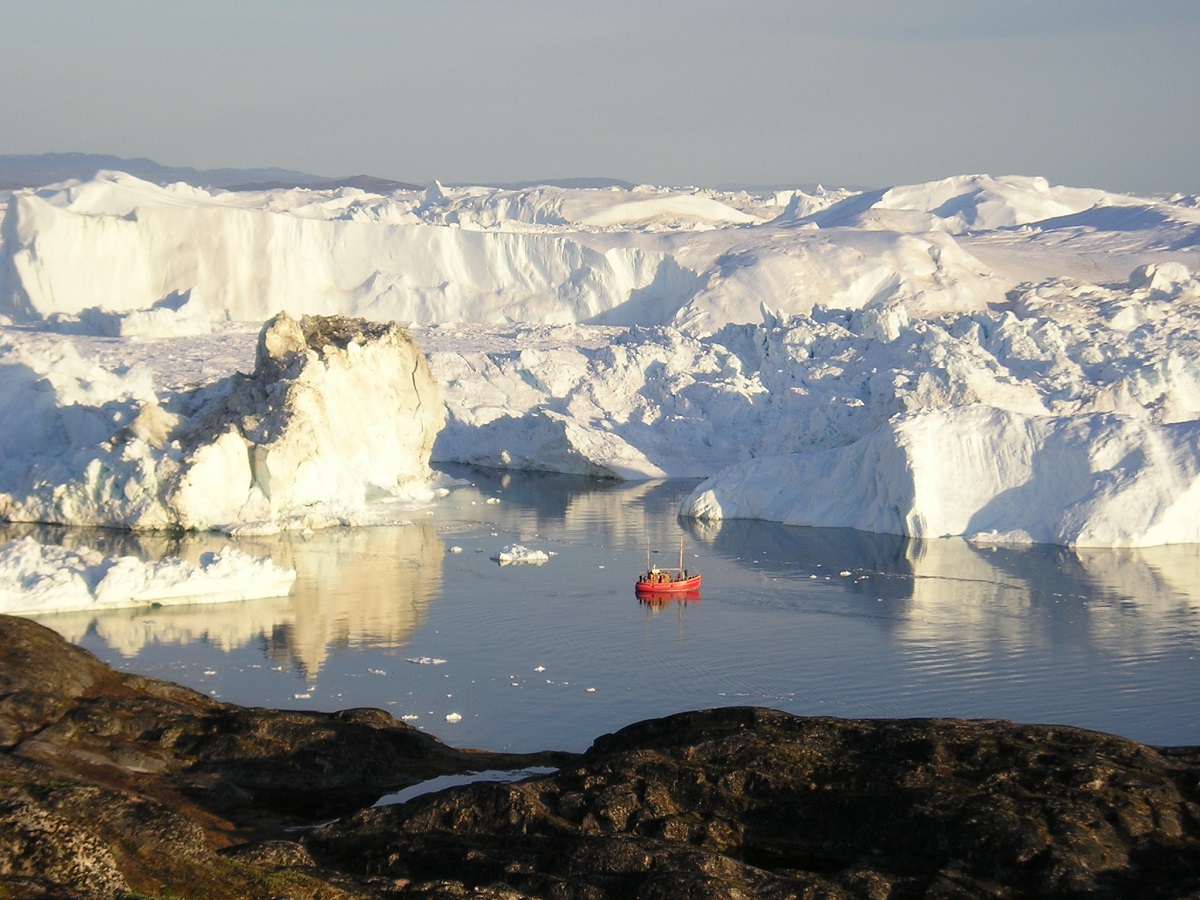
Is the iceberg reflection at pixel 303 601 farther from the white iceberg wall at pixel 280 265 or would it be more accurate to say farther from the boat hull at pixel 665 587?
the white iceberg wall at pixel 280 265

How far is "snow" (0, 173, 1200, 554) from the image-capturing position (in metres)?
Answer: 21.3

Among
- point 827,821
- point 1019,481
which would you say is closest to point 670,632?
point 1019,481

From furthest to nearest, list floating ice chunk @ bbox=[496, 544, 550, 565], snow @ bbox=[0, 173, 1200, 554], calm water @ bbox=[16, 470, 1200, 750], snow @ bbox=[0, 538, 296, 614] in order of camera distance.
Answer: snow @ bbox=[0, 173, 1200, 554], floating ice chunk @ bbox=[496, 544, 550, 565], snow @ bbox=[0, 538, 296, 614], calm water @ bbox=[16, 470, 1200, 750]

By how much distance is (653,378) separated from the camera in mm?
31672

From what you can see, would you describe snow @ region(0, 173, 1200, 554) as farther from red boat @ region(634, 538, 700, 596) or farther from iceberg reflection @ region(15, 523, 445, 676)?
red boat @ region(634, 538, 700, 596)

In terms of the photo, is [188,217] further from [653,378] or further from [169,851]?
[169,851]

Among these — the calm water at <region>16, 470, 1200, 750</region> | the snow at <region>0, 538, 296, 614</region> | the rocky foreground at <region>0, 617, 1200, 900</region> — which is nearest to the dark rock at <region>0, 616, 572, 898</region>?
the rocky foreground at <region>0, 617, 1200, 900</region>

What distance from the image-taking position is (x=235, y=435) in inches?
831

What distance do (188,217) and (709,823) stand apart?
35015 millimetres

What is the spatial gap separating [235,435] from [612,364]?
12.5 meters

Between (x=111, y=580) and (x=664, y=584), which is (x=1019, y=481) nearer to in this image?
(x=664, y=584)

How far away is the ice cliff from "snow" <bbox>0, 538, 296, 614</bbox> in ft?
12.9

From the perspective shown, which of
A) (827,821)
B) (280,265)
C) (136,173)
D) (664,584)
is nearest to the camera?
(827,821)

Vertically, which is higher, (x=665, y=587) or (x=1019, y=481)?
(x=1019, y=481)
